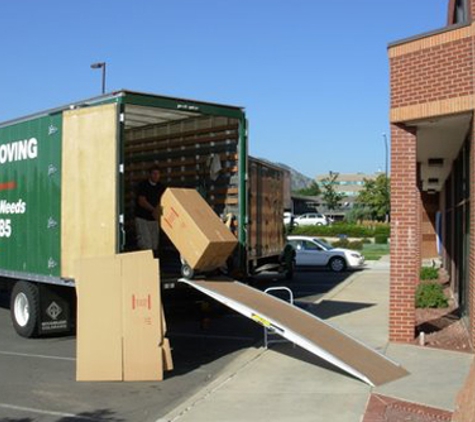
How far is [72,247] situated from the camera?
9750 millimetres

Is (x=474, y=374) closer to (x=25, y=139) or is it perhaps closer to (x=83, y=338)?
(x=83, y=338)

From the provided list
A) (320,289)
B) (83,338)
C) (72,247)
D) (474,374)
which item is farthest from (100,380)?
(320,289)

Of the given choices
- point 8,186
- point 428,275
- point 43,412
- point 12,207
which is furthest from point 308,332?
point 428,275

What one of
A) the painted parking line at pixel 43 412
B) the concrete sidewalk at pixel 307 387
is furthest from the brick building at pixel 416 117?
the painted parking line at pixel 43 412

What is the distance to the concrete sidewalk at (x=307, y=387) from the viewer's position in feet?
22.0

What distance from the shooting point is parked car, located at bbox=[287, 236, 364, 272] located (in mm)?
26781

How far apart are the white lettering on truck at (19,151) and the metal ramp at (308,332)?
11.6 ft

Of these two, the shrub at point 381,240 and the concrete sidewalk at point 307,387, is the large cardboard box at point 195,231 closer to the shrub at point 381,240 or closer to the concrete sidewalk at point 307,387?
the concrete sidewalk at point 307,387

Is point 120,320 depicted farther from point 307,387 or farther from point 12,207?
point 12,207

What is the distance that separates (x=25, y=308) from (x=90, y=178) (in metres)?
3.20

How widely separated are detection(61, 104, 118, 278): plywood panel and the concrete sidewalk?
2521 millimetres

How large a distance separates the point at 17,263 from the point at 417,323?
22.7 feet

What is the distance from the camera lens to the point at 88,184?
9.45m

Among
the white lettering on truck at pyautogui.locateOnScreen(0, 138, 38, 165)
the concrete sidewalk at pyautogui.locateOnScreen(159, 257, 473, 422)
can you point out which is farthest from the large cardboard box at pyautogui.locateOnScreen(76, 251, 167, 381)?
the white lettering on truck at pyautogui.locateOnScreen(0, 138, 38, 165)
